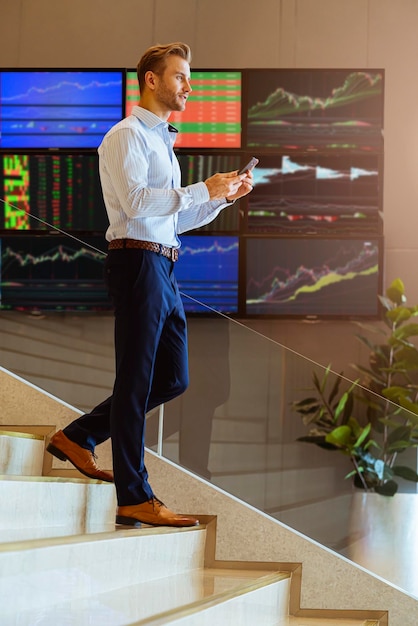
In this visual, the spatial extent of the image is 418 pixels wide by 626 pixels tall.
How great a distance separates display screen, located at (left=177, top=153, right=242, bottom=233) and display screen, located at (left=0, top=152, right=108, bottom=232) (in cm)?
46

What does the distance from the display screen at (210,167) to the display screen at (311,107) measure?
14 centimetres

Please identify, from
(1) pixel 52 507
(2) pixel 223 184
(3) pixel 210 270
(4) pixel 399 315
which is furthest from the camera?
(3) pixel 210 270

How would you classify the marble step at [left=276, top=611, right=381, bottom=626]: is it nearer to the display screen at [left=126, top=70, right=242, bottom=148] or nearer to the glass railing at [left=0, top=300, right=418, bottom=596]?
the glass railing at [left=0, top=300, right=418, bottom=596]

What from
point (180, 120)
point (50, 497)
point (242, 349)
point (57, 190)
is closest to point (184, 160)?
point (180, 120)

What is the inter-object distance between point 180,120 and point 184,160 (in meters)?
0.22

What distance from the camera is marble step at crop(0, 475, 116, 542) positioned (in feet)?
6.38

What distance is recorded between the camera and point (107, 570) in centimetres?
186

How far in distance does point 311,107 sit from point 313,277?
2.88 feet

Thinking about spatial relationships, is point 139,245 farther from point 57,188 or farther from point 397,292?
point 57,188

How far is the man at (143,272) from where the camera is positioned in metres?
2.15

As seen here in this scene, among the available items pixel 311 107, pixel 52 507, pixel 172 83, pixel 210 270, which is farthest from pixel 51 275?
pixel 311 107

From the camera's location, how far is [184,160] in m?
4.35

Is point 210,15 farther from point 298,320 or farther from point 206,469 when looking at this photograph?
point 206,469

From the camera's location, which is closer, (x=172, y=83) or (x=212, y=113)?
(x=172, y=83)
